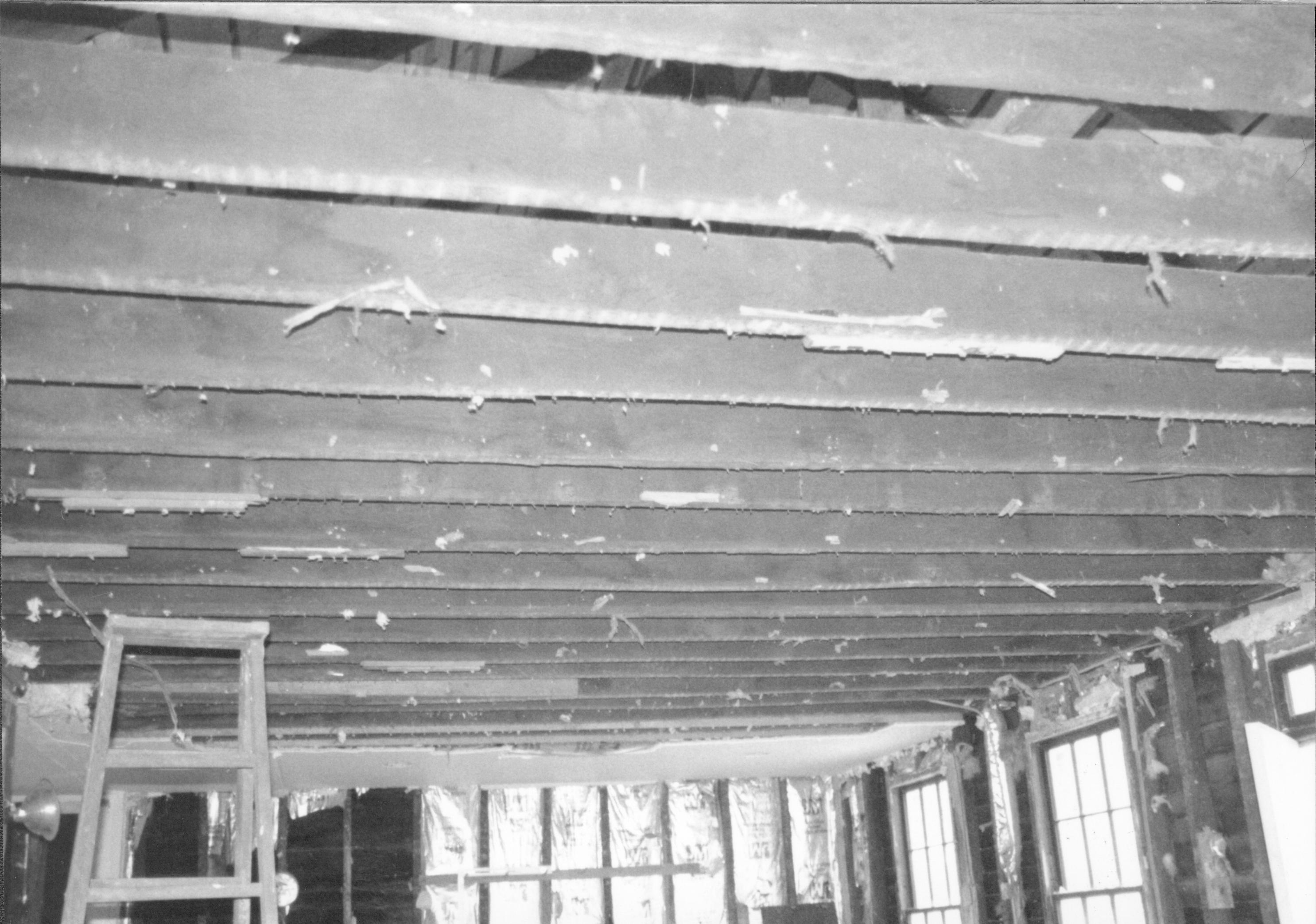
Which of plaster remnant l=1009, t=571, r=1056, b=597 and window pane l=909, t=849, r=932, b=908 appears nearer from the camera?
plaster remnant l=1009, t=571, r=1056, b=597

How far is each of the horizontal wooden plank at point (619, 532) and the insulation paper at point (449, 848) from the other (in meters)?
5.87

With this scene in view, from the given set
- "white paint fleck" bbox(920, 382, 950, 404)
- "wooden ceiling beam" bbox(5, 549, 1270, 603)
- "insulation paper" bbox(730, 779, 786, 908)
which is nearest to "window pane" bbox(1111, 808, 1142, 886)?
"wooden ceiling beam" bbox(5, 549, 1270, 603)

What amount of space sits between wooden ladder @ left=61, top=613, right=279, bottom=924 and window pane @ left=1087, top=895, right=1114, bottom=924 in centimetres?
460

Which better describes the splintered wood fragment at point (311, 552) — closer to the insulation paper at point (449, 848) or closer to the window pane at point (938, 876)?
the window pane at point (938, 876)

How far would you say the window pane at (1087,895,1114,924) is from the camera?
6145 mm

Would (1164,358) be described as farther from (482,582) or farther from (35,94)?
(35,94)

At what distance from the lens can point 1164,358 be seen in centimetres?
319

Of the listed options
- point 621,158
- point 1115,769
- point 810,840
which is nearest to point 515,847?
point 810,840

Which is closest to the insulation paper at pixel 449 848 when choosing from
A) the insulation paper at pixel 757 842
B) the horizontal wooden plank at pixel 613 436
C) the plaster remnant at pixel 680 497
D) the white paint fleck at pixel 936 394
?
the insulation paper at pixel 757 842

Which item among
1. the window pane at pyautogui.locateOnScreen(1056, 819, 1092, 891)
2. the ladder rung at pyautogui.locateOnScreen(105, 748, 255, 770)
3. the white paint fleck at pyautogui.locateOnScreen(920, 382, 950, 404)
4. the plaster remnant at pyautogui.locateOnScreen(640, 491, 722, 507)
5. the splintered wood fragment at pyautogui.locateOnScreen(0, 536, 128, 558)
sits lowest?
the window pane at pyautogui.locateOnScreen(1056, 819, 1092, 891)

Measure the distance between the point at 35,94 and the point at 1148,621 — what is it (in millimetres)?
5273

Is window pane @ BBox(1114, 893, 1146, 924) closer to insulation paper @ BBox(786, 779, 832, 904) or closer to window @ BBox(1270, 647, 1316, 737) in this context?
window @ BBox(1270, 647, 1316, 737)

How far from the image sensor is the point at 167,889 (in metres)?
3.33

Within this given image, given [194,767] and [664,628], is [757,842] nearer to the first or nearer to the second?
[664,628]
